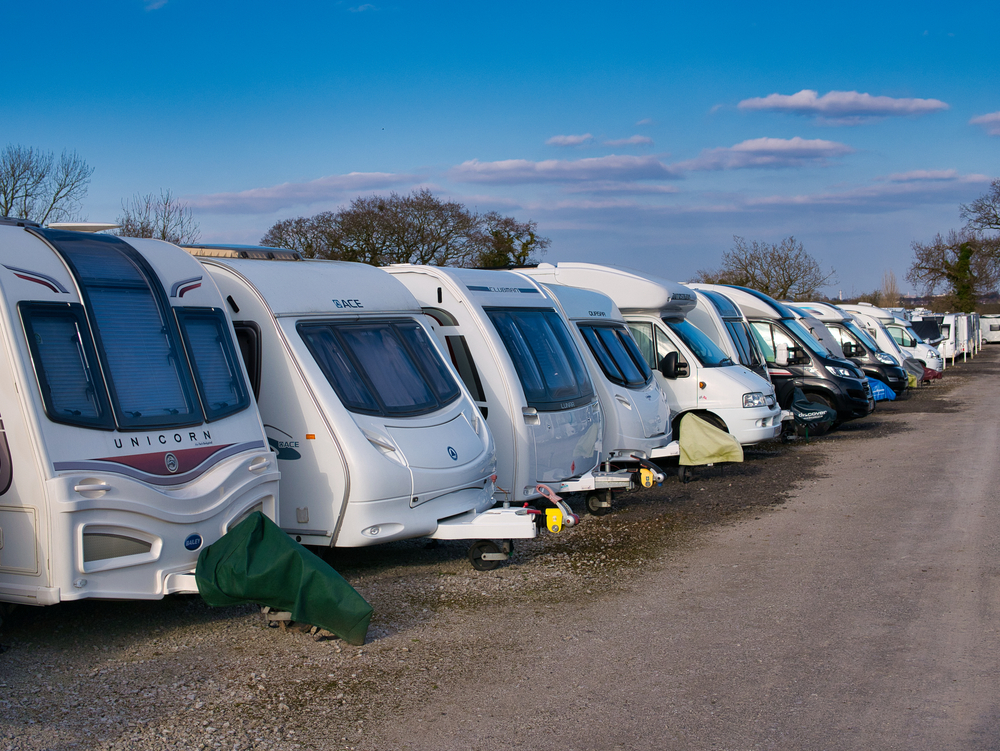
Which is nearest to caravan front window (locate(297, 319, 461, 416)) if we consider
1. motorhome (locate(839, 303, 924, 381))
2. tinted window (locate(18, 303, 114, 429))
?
tinted window (locate(18, 303, 114, 429))

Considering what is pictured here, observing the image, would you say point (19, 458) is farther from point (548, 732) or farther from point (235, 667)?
point (548, 732)

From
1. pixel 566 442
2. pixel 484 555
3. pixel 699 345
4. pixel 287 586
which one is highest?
pixel 699 345

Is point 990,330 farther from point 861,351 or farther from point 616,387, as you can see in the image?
point 616,387

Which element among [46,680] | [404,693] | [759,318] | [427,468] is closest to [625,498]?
[427,468]

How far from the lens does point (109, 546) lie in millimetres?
5953

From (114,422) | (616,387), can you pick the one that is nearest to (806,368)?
(616,387)

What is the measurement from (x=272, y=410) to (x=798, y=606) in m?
4.04

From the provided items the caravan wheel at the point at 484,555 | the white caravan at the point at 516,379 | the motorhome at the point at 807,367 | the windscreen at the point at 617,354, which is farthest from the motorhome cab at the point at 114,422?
the motorhome at the point at 807,367

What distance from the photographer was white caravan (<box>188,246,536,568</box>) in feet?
24.4

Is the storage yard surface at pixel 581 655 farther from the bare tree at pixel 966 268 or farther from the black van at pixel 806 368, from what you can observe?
the bare tree at pixel 966 268

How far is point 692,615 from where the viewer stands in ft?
23.0

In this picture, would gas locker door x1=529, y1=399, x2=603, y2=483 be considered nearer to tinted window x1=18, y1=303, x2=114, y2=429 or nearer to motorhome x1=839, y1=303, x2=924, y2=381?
tinted window x1=18, y1=303, x2=114, y2=429

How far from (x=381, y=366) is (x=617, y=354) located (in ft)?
14.8

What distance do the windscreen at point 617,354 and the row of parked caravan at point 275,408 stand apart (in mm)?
37
